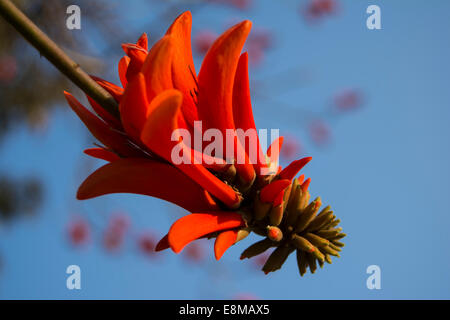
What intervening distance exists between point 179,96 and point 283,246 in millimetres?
212

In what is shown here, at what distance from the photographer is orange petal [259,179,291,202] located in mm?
388

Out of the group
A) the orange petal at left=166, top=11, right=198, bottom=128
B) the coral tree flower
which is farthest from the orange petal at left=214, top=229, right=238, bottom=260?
the orange petal at left=166, top=11, right=198, bottom=128

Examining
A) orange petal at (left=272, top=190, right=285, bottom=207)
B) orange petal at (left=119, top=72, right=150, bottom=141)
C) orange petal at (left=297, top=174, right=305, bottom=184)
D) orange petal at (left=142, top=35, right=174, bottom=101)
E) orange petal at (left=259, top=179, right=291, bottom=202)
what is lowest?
orange petal at (left=272, top=190, right=285, bottom=207)

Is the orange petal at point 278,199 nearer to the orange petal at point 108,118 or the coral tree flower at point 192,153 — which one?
the coral tree flower at point 192,153

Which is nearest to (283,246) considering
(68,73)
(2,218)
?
(68,73)

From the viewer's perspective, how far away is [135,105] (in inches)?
12.2

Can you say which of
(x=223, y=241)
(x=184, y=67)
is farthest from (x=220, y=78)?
(x=223, y=241)

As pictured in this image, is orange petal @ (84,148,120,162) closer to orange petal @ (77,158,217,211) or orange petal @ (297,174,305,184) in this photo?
orange petal @ (77,158,217,211)

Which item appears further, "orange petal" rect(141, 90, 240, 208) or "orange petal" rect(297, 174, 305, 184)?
"orange petal" rect(297, 174, 305, 184)

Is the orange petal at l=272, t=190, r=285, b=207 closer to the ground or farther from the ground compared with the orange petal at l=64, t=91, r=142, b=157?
closer to the ground

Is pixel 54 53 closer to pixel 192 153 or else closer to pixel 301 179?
pixel 192 153

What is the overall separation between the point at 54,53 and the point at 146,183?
13 centimetres

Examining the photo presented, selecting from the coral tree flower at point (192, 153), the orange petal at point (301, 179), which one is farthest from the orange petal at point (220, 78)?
the orange petal at point (301, 179)

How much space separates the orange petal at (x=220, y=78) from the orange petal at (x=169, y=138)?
1.5 inches
